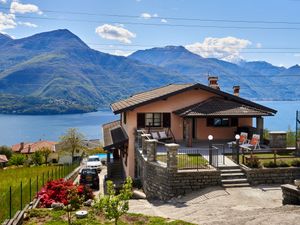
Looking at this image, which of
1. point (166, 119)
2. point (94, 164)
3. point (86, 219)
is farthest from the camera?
point (94, 164)

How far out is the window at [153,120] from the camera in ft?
83.0

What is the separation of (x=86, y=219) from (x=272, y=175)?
32.0ft

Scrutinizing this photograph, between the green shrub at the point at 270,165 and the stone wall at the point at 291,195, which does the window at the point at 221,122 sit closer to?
the green shrub at the point at 270,165

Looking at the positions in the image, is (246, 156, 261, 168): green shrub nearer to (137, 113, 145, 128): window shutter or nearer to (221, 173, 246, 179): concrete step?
(221, 173, 246, 179): concrete step

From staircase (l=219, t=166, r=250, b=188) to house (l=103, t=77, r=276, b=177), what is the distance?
20.7ft

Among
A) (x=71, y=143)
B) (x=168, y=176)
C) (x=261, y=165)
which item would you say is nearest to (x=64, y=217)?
(x=168, y=176)

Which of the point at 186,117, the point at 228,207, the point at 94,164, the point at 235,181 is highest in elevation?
the point at 186,117

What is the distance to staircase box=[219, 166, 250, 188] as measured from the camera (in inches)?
669

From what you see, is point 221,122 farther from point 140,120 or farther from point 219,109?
point 140,120

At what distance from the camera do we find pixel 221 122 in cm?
2598

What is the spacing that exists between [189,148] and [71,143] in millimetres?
38149

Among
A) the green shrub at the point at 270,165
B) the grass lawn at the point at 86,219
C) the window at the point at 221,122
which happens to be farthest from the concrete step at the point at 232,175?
the window at the point at 221,122

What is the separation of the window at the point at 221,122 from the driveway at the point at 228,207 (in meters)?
9.46

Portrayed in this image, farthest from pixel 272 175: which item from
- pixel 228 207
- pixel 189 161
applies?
pixel 228 207
